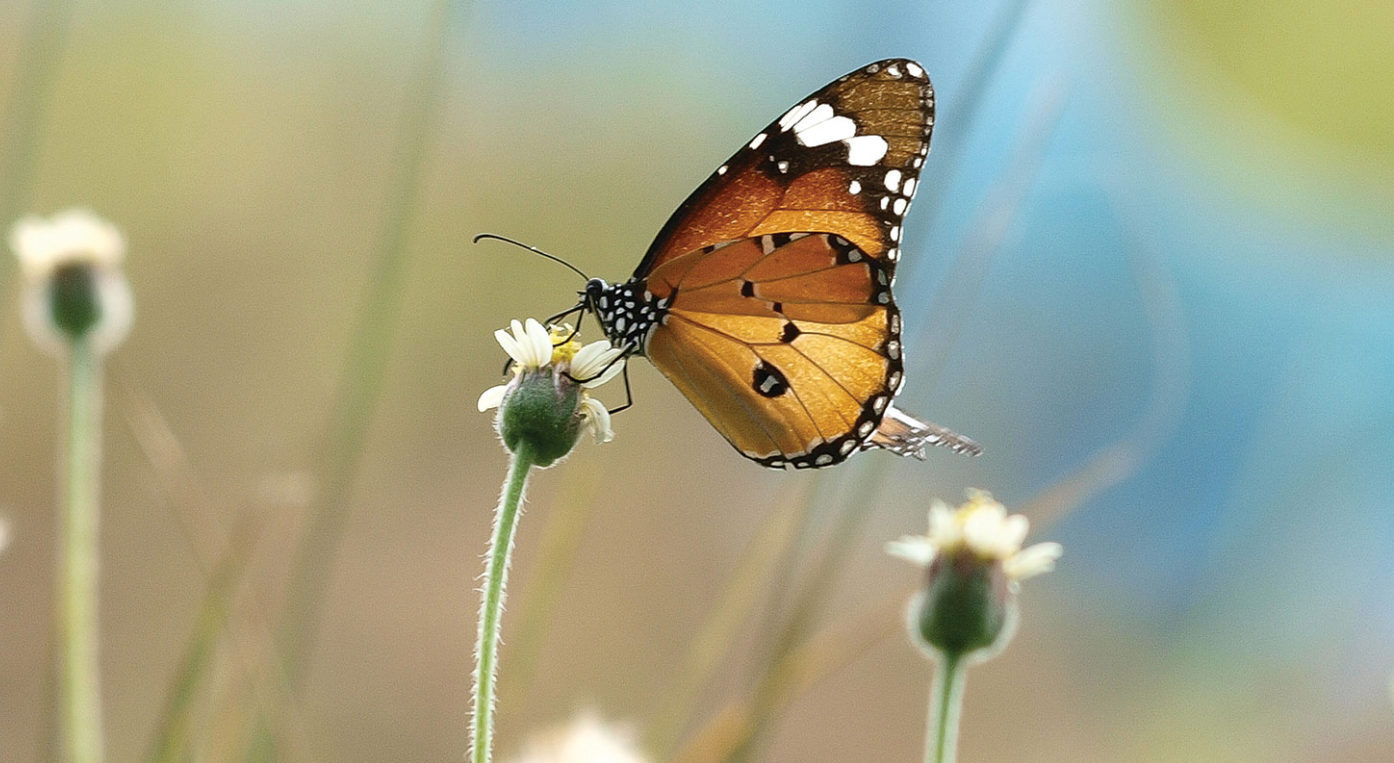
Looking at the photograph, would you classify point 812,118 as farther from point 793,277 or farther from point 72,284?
point 72,284

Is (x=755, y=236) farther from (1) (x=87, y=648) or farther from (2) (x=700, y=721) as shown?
(2) (x=700, y=721)

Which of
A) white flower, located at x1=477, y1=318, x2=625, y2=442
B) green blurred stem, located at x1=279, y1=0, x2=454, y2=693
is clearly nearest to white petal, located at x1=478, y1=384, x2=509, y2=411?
white flower, located at x1=477, y1=318, x2=625, y2=442

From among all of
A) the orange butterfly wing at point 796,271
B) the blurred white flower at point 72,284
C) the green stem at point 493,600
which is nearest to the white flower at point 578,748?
the green stem at point 493,600

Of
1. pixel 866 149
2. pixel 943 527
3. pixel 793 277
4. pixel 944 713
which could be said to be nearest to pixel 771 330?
pixel 793 277

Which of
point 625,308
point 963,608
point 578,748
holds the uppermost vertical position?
point 625,308

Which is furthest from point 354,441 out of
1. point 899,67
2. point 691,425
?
point 691,425

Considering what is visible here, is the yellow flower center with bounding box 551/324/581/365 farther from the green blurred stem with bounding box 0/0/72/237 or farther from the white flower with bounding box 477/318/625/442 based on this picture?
the green blurred stem with bounding box 0/0/72/237
